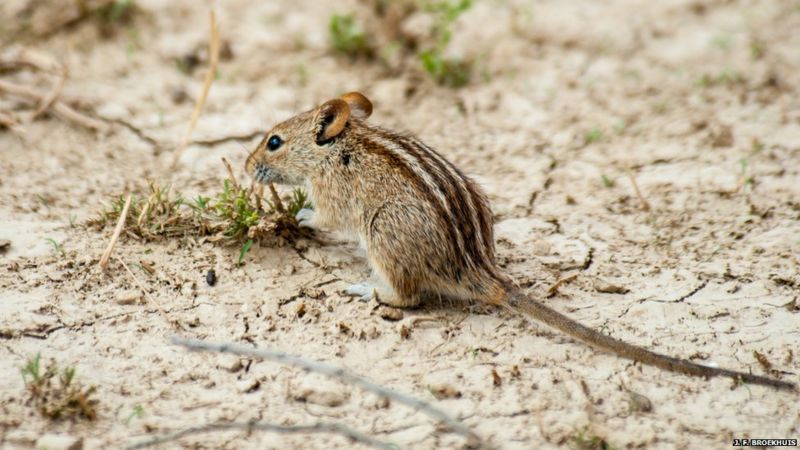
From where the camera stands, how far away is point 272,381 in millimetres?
3670

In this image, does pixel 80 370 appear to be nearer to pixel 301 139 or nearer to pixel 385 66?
pixel 301 139

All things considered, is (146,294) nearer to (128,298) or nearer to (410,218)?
(128,298)

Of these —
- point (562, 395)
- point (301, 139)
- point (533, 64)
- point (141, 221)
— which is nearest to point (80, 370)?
point (141, 221)

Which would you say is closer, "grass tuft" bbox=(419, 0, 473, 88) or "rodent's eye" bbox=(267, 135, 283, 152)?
"rodent's eye" bbox=(267, 135, 283, 152)

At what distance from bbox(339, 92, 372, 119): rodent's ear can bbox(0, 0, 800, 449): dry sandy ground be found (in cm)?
72

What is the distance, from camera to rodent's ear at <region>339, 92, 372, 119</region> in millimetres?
4668

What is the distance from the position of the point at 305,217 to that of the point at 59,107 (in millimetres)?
2096

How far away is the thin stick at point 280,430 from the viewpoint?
3.26 meters

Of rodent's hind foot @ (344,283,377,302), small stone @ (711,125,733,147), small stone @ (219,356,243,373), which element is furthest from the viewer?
small stone @ (711,125,733,147)

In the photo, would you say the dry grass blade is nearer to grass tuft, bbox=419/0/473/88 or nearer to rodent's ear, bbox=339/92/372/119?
rodent's ear, bbox=339/92/372/119

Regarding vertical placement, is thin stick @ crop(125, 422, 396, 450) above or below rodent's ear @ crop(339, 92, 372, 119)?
below

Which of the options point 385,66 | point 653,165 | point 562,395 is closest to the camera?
point 562,395

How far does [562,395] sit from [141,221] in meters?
2.27

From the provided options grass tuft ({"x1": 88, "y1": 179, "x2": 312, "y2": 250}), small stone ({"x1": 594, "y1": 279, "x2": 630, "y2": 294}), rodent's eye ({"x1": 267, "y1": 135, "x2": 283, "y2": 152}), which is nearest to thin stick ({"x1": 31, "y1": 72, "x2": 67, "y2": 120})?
grass tuft ({"x1": 88, "y1": 179, "x2": 312, "y2": 250})
